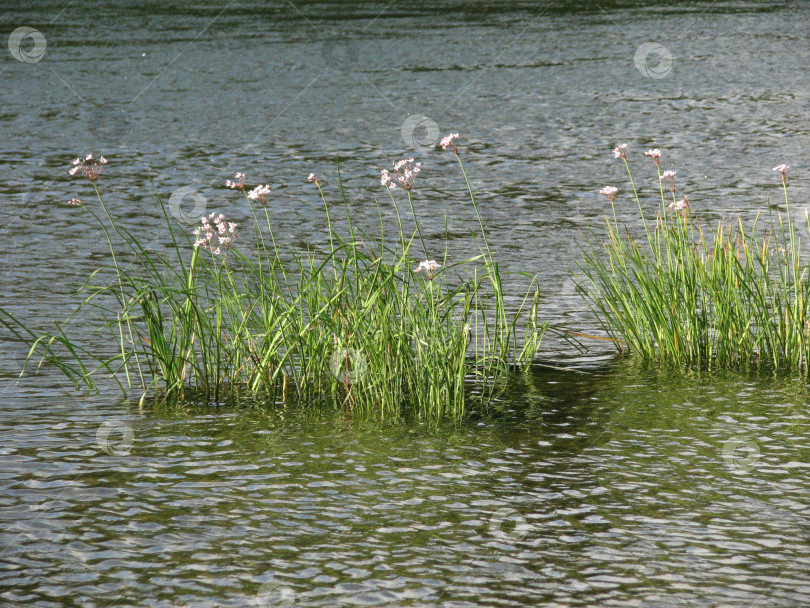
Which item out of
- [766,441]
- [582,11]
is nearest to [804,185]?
[766,441]

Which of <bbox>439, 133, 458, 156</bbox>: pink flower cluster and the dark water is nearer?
the dark water

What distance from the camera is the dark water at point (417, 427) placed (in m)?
3.34

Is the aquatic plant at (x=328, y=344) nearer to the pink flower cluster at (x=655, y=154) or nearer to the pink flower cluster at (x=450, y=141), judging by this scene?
the pink flower cluster at (x=450, y=141)

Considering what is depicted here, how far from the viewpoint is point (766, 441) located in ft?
13.9

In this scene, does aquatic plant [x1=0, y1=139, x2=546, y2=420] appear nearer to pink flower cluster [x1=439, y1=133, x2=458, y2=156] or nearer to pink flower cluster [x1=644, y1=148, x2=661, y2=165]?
pink flower cluster [x1=439, y1=133, x2=458, y2=156]

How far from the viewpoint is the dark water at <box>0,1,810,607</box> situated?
334 centimetres

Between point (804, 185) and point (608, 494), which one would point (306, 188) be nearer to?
point (804, 185)

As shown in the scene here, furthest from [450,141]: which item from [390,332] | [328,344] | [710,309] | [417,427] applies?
[710,309]

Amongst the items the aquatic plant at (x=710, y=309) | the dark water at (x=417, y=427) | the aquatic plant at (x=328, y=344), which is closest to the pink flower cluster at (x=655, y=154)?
the aquatic plant at (x=710, y=309)

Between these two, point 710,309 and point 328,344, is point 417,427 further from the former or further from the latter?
point 710,309

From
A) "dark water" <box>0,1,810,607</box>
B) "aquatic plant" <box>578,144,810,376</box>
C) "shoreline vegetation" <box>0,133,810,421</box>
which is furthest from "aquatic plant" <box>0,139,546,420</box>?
"aquatic plant" <box>578,144,810,376</box>

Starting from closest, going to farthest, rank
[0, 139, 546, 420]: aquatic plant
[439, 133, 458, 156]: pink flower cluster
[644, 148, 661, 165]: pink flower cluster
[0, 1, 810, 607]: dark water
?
Answer: 1. [0, 1, 810, 607]: dark water
2. [439, 133, 458, 156]: pink flower cluster
3. [0, 139, 546, 420]: aquatic plant
4. [644, 148, 661, 165]: pink flower cluster

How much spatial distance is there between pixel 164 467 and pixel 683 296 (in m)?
2.13

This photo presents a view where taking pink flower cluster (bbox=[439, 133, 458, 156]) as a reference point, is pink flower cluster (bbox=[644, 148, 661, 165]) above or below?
below
